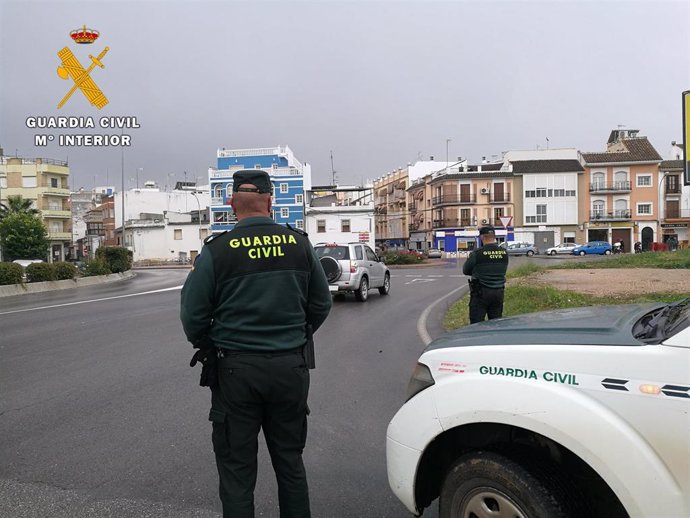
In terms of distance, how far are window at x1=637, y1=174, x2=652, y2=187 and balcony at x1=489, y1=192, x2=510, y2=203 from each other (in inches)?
618

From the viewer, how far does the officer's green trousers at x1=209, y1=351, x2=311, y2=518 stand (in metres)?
2.58

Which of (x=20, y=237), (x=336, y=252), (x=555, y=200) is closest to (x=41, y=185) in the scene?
(x=20, y=237)

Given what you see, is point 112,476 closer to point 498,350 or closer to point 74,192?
point 498,350

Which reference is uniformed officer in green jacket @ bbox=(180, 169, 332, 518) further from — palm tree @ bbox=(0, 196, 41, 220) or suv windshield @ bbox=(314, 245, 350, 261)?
palm tree @ bbox=(0, 196, 41, 220)

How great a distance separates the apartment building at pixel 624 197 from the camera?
220 feet

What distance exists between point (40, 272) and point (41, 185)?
185 ft

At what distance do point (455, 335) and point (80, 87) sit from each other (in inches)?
867

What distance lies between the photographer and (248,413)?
2.61 m

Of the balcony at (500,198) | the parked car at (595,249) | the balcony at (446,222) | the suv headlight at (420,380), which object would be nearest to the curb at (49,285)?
the suv headlight at (420,380)

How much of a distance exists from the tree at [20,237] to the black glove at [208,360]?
2508 inches

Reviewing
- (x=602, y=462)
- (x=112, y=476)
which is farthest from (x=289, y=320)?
(x=112, y=476)

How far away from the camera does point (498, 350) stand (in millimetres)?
2463

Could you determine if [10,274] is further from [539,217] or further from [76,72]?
[539,217]

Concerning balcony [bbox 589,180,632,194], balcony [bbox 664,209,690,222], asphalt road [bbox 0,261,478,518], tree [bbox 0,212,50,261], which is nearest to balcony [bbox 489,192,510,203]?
balcony [bbox 589,180,632,194]
